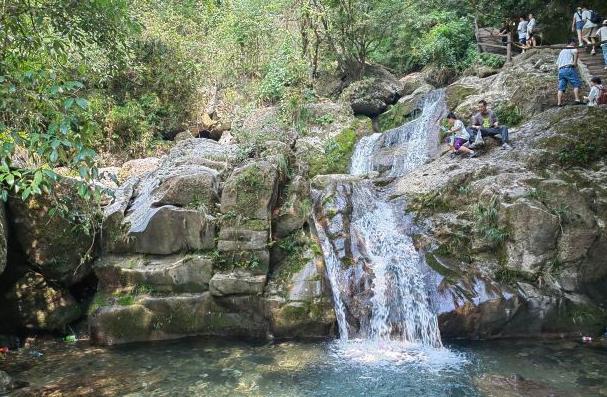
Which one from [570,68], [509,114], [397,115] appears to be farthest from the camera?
[397,115]

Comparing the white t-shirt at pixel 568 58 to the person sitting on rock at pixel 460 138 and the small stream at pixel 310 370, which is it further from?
the small stream at pixel 310 370

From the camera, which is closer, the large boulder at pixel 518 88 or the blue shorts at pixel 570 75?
the blue shorts at pixel 570 75

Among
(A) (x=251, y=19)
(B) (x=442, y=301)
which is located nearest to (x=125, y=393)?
(B) (x=442, y=301)

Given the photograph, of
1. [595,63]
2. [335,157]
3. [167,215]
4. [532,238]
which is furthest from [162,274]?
[595,63]

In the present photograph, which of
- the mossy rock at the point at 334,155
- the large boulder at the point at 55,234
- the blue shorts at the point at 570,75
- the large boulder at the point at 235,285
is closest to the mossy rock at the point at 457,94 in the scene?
the mossy rock at the point at 334,155

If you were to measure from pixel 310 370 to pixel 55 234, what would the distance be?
5.58 m

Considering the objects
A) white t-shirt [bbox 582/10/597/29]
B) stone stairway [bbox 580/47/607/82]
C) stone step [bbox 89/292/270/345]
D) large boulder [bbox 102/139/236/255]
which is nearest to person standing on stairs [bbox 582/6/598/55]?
white t-shirt [bbox 582/10/597/29]

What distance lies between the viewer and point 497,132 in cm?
1194

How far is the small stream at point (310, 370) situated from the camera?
6633mm

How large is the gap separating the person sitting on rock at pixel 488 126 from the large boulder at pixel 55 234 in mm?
9494

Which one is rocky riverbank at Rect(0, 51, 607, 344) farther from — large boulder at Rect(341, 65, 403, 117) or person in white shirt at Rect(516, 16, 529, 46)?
large boulder at Rect(341, 65, 403, 117)

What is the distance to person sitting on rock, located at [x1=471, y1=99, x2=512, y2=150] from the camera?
11.8 m

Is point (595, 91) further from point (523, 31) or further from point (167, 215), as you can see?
point (167, 215)

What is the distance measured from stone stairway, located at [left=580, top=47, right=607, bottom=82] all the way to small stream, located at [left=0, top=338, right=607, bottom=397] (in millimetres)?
9298
